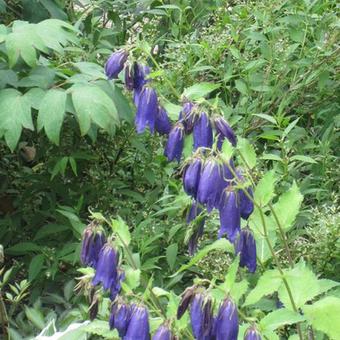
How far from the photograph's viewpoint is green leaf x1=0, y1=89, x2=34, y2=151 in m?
2.54

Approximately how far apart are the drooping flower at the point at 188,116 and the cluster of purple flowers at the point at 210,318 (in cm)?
41

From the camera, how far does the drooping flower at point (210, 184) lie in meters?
1.53

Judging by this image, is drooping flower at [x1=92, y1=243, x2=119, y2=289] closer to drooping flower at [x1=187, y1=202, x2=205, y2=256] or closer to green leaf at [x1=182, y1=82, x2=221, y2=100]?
drooping flower at [x1=187, y1=202, x2=205, y2=256]

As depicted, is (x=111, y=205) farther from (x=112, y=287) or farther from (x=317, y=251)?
(x=112, y=287)

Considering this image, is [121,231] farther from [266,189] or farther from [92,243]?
[266,189]

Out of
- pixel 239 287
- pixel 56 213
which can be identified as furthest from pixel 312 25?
pixel 239 287

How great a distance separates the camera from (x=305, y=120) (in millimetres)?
3590

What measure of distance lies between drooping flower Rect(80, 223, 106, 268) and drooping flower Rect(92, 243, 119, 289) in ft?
0.19

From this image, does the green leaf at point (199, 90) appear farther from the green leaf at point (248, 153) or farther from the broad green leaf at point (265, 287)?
the broad green leaf at point (265, 287)

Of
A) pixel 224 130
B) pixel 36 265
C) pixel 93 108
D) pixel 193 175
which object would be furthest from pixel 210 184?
pixel 36 265

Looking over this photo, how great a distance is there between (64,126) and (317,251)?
51.1 inches

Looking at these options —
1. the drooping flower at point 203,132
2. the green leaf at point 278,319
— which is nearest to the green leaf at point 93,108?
the drooping flower at point 203,132

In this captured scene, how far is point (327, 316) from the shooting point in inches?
57.2

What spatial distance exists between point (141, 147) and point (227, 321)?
1726mm
